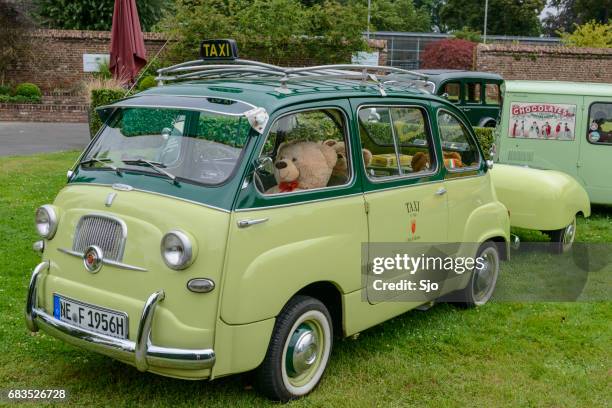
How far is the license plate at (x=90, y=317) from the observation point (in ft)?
12.3

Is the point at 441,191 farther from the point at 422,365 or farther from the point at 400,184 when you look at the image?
the point at 422,365

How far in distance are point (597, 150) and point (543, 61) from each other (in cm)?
1584

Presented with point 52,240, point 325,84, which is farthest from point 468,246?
point 52,240

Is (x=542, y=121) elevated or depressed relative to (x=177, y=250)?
elevated

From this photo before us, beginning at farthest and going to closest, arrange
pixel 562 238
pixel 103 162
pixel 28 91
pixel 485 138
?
pixel 28 91 → pixel 485 138 → pixel 562 238 → pixel 103 162

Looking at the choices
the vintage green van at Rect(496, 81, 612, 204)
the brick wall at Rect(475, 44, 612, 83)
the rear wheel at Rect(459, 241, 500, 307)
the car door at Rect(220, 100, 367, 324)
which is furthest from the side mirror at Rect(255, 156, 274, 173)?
the brick wall at Rect(475, 44, 612, 83)

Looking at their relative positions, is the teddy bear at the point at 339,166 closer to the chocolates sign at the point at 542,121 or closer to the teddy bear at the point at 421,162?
the teddy bear at the point at 421,162

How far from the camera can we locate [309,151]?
448 centimetres

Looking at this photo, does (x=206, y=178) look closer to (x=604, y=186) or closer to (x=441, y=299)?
(x=441, y=299)

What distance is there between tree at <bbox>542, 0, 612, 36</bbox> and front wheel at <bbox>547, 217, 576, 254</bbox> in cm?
4035

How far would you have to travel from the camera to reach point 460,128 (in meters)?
5.86

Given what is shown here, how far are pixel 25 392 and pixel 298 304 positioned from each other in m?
1.73

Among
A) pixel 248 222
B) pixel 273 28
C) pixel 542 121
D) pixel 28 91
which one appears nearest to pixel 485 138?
pixel 542 121

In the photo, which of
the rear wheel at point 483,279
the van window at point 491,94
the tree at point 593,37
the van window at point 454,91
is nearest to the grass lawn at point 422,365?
the rear wheel at point 483,279
